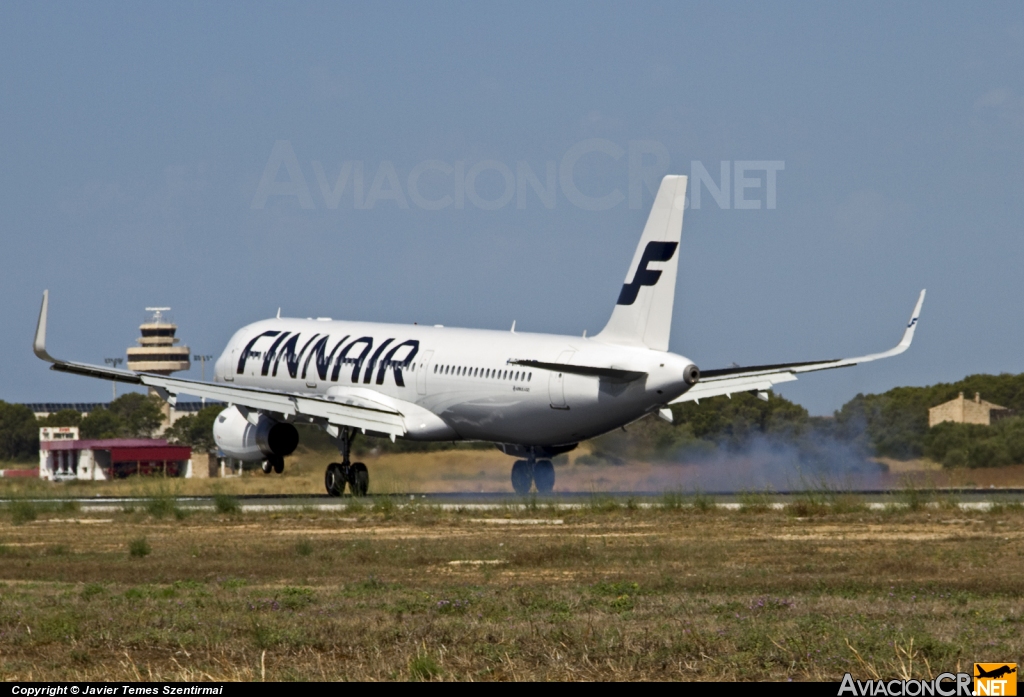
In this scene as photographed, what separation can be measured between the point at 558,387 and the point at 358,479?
27.0ft

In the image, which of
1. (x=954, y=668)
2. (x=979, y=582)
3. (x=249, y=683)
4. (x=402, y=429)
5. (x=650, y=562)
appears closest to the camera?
(x=249, y=683)

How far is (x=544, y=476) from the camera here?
49250 millimetres

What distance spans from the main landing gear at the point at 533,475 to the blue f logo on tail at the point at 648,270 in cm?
773

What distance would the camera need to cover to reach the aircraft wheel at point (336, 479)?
48.5 m

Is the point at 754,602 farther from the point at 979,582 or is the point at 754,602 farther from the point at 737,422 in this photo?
the point at 737,422

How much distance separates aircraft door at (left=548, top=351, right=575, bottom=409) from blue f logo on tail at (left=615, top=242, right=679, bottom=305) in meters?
→ 2.11

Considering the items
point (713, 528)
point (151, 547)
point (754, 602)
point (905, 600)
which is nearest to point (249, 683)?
point (754, 602)

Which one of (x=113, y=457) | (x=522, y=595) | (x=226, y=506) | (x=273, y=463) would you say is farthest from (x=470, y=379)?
(x=113, y=457)

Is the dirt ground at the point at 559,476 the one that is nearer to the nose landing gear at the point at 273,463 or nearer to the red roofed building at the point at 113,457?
the nose landing gear at the point at 273,463

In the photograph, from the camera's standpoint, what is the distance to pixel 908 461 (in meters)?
55.0

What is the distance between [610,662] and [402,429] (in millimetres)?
33489

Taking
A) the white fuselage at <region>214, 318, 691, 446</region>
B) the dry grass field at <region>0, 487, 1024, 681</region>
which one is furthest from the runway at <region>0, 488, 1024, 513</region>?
the white fuselage at <region>214, 318, 691, 446</region>

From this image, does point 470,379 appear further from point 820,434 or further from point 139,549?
point 139,549

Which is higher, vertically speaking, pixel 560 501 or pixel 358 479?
pixel 358 479
